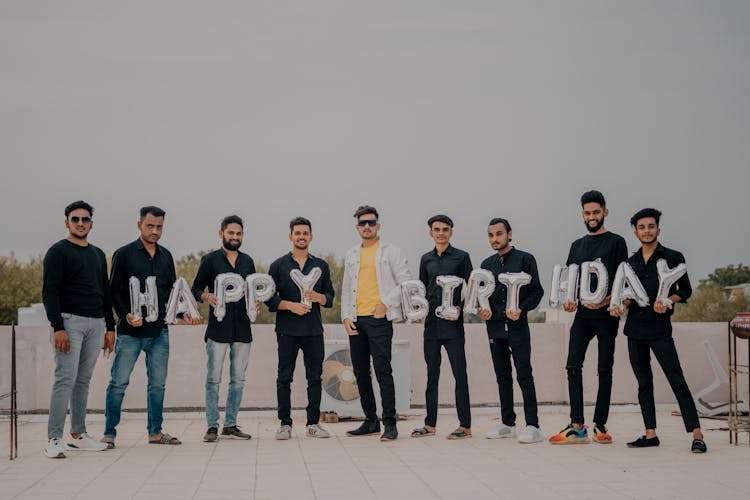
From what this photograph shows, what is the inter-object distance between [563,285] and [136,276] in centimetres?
381

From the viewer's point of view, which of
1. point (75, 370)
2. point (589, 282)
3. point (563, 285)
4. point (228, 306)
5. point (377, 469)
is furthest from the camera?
point (228, 306)

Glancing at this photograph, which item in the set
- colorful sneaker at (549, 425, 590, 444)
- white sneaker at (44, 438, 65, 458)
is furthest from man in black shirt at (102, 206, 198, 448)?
colorful sneaker at (549, 425, 590, 444)

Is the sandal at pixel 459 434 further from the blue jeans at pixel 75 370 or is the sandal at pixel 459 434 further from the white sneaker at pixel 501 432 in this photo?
the blue jeans at pixel 75 370

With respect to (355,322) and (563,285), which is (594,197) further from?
(355,322)

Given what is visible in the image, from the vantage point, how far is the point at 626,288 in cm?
772

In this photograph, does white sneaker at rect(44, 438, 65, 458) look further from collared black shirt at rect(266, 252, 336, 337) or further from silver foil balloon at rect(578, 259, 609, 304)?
silver foil balloon at rect(578, 259, 609, 304)

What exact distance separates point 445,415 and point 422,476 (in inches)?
178

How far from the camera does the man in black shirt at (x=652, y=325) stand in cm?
766

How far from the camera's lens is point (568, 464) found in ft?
22.4

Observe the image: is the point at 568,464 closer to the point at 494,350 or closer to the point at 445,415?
the point at 494,350

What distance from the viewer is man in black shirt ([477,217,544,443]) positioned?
8.29 meters

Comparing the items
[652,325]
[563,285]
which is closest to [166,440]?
[563,285]

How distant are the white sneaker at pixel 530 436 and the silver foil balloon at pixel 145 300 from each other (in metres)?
3.42

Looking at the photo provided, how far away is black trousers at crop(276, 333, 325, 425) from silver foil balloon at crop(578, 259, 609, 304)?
8.10 ft
